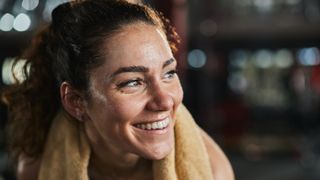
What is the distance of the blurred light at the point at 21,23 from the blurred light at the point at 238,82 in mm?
4584

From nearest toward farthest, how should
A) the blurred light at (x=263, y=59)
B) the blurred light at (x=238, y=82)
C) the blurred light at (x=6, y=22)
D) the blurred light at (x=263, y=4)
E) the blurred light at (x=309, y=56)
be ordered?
the blurred light at (x=6, y=22) < the blurred light at (x=263, y=4) < the blurred light at (x=309, y=56) < the blurred light at (x=238, y=82) < the blurred light at (x=263, y=59)

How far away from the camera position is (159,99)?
108 centimetres

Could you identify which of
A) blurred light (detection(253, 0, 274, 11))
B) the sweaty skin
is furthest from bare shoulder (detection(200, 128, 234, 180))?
blurred light (detection(253, 0, 274, 11))

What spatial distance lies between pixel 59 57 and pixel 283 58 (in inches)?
440

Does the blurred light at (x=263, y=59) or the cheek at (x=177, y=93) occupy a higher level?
the cheek at (x=177, y=93)

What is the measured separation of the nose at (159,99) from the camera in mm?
1082

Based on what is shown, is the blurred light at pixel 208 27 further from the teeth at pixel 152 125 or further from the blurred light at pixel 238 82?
the teeth at pixel 152 125


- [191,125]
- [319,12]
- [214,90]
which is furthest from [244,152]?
[191,125]

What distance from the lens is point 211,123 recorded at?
28.5ft

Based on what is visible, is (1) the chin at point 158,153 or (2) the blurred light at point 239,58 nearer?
(1) the chin at point 158,153

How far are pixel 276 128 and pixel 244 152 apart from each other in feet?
8.89

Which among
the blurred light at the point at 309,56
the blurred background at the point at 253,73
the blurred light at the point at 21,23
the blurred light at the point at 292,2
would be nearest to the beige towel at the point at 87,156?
the blurred background at the point at 253,73

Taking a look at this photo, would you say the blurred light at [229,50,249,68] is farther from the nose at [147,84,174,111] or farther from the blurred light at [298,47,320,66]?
the nose at [147,84,174,111]

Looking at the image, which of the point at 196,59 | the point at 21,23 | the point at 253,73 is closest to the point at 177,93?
the point at 21,23
